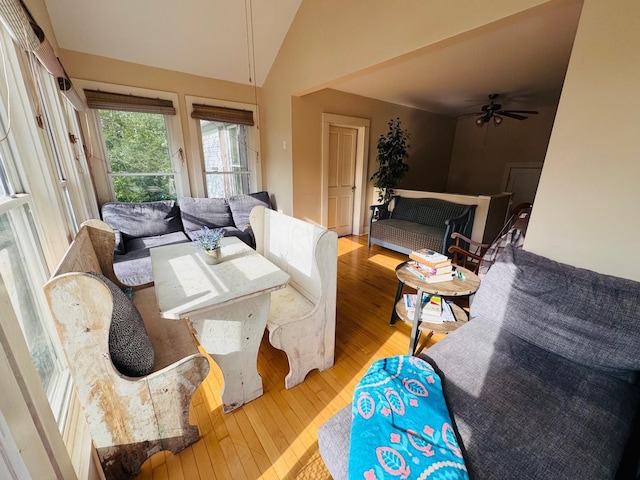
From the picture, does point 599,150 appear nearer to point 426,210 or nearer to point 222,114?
point 426,210

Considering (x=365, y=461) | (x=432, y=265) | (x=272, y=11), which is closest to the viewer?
(x=365, y=461)

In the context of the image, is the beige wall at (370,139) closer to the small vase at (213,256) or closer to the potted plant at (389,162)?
the potted plant at (389,162)

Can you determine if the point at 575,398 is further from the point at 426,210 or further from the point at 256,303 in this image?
the point at 426,210

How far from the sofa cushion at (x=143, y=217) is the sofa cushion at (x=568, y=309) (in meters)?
3.37

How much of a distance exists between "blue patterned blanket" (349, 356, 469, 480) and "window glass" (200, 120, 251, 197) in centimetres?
354

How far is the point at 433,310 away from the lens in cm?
184

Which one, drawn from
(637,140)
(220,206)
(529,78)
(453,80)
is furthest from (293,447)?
(529,78)

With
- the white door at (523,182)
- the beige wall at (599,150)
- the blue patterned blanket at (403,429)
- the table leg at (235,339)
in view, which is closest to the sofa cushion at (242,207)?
the table leg at (235,339)

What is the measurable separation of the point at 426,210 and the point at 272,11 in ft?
10.4

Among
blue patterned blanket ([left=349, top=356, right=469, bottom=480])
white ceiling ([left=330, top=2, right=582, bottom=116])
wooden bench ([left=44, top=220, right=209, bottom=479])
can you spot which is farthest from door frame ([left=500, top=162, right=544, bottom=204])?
wooden bench ([left=44, top=220, right=209, bottom=479])

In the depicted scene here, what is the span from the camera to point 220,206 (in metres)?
3.55

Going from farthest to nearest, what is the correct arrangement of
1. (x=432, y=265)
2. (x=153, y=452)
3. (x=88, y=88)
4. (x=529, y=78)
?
(x=529, y=78) < (x=88, y=88) < (x=432, y=265) < (x=153, y=452)

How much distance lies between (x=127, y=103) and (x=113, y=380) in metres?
3.17

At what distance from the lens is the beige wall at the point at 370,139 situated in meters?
3.62
